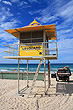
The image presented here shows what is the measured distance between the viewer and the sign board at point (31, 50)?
9.88 metres

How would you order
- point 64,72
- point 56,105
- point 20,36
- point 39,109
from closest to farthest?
point 39,109 → point 56,105 → point 20,36 → point 64,72

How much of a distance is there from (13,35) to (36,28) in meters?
2.52

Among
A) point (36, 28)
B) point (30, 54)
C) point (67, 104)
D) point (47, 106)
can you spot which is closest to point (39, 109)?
point (47, 106)

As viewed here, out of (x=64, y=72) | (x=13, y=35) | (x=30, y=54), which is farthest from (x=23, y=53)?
(x=64, y=72)

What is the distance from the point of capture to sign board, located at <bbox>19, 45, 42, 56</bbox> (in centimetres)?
988

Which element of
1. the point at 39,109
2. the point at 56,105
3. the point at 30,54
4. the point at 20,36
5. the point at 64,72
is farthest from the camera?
the point at 64,72

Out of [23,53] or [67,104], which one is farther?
[23,53]

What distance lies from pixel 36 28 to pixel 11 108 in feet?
20.2

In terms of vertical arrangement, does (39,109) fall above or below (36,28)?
below

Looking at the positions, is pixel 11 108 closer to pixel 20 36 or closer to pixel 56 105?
pixel 56 105

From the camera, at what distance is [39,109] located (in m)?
6.69

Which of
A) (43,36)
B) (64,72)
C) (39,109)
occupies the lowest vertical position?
(39,109)

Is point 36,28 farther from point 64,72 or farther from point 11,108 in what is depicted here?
point 64,72

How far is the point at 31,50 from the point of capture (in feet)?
33.0
